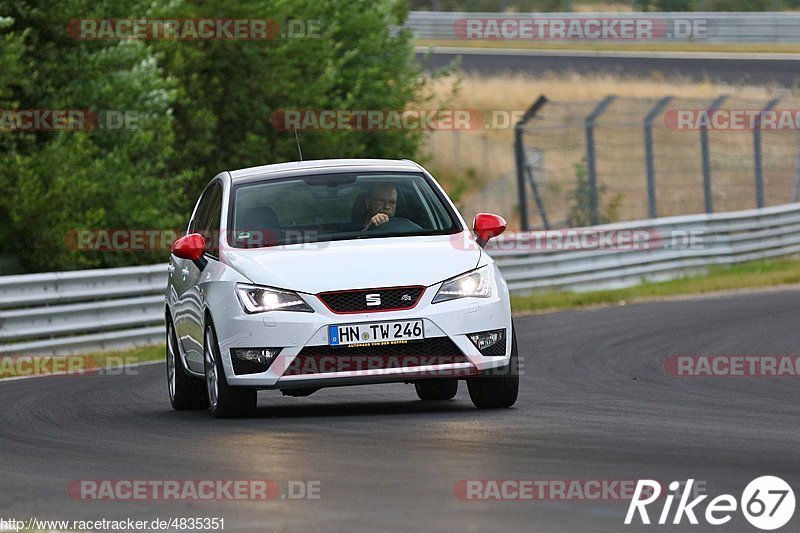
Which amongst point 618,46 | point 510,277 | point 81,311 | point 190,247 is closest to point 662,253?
point 510,277

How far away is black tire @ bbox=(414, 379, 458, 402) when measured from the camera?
1138 centimetres

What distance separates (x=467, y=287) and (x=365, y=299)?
25.0 inches

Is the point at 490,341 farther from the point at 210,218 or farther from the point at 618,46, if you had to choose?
the point at 618,46

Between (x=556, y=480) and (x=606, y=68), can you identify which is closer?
(x=556, y=480)

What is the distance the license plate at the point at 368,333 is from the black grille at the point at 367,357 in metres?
0.04

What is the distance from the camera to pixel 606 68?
49.8 m

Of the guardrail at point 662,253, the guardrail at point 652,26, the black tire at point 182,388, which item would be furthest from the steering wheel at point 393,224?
the guardrail at point 652,26

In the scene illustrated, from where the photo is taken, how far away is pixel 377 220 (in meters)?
10.8

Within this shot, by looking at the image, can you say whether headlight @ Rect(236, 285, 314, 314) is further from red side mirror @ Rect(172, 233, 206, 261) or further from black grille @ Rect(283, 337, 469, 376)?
red side mirror @ Rect(172, 233, 206, 261)

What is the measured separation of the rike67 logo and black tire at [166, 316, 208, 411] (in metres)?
5.15

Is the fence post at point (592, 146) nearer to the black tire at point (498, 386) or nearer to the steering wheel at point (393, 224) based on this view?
the steering wheel at point (393, 224)

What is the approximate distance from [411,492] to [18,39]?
16368 mm

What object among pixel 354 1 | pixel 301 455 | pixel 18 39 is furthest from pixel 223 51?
pixel 301 455

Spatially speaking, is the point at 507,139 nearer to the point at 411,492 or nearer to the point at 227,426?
the point at 227,426
